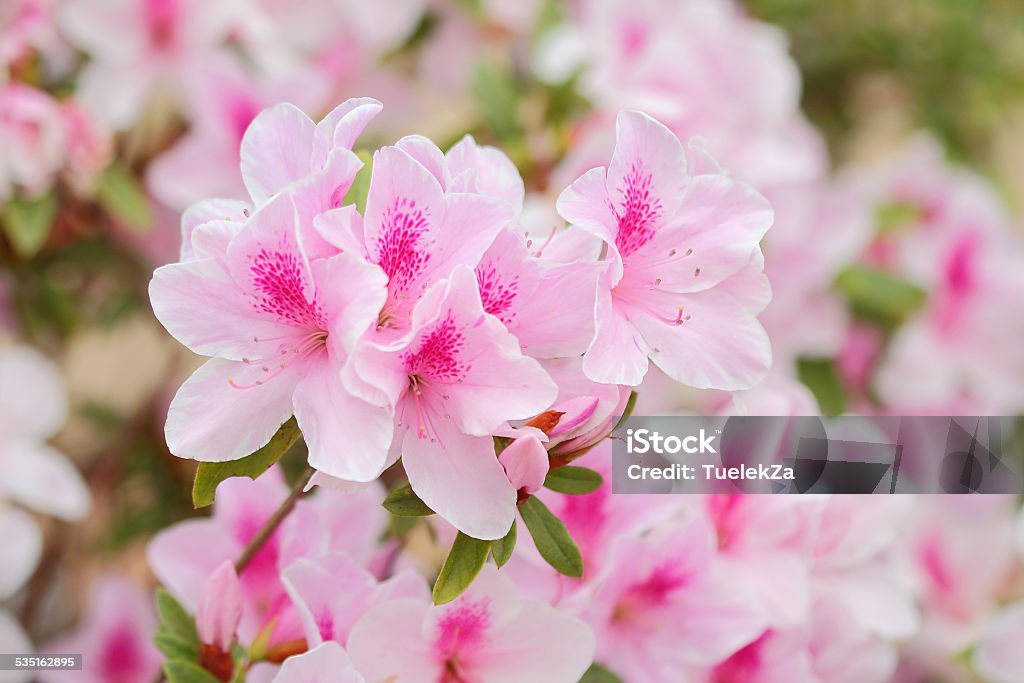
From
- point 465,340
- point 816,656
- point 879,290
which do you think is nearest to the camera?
point 465,340

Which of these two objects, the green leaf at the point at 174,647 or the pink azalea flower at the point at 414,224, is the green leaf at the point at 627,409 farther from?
the green leaf at the point at 174,647

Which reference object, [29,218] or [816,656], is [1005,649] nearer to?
[816,656]

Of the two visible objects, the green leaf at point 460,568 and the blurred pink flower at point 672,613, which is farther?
the blurred pink flower at point 672,613

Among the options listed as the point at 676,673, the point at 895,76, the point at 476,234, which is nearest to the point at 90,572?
the point at 676,673

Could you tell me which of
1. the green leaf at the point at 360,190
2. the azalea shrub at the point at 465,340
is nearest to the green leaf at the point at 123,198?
the azalea shrub at the point at 465,340

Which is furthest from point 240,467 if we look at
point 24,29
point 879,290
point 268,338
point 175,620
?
point 879,290
